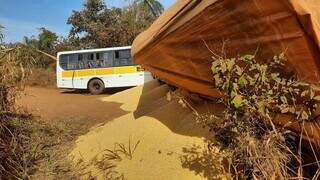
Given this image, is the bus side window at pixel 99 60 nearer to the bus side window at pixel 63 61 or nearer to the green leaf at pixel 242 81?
the bus side window at pixel 63 61

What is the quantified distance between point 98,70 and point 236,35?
1553 cm

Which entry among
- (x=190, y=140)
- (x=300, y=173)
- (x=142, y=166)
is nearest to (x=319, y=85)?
(x=300, y=173)

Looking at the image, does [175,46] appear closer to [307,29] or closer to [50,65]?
[307,29]

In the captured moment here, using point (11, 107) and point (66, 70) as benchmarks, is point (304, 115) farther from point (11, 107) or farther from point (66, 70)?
point (66, 70)

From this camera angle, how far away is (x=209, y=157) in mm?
5504

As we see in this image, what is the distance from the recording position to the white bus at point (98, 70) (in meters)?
19.5

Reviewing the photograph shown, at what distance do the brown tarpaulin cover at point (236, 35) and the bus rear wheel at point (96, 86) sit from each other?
13610mm

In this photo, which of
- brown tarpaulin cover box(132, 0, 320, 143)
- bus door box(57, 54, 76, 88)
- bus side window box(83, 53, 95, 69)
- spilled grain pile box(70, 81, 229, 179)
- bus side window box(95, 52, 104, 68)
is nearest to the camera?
brown tarpaulin cover box(132, 0, 320, 143)

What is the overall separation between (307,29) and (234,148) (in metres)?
1.30

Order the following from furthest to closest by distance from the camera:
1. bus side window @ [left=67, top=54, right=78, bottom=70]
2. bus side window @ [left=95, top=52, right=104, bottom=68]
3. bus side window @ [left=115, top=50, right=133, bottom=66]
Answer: bus side window @ [left=67, top=54, right=78, bottom=70]
bus side window @ [left=95, top=52, right=104, bottom=68]
bus side window @ [left=115, top=50, right=133, bottom=66]

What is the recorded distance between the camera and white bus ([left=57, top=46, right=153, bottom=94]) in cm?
1945

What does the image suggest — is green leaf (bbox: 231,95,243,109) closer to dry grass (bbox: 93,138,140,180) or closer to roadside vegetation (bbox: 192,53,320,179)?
roadside vegetation (bbox: 192,53,320,179)

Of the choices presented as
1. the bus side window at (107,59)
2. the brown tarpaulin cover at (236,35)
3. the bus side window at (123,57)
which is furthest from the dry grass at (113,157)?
the bus side window at (107,59)

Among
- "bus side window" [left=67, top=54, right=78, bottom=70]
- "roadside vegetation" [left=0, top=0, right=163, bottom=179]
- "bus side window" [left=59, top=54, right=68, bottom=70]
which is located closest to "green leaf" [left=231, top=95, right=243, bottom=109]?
"roadside vegetation" [left=0, top=0, right=163, bottom=179]
